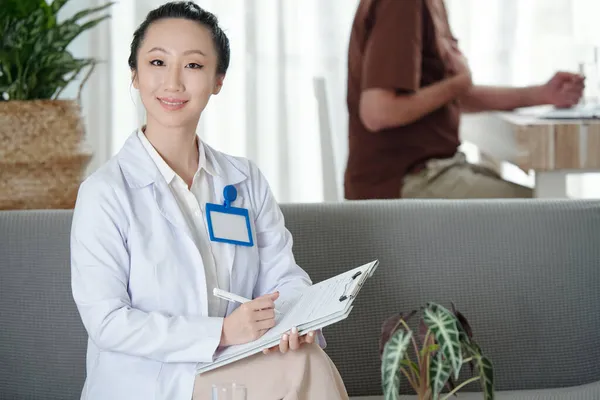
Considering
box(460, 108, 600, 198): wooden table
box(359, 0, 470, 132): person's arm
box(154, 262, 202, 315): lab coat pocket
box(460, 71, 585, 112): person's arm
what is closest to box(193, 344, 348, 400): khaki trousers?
box(154, 262, 202, 315): lab coat pocket

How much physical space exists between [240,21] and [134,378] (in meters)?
2.62

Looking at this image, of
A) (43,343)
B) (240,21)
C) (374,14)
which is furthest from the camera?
(240,21)

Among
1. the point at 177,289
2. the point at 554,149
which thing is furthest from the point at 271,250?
the point at 554,149

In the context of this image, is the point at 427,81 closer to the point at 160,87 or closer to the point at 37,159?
the point at 37,159

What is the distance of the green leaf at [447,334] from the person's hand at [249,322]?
0.47 m

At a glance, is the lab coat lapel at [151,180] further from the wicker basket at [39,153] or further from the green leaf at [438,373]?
the wicker basket at [39,153]

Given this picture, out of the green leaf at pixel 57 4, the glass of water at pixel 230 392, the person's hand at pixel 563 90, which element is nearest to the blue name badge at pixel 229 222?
the glass of water at pixel 230 392

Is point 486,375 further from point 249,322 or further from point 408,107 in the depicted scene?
point 408,107

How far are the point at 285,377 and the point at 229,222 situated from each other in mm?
318

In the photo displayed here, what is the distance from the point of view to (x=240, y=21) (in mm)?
3971

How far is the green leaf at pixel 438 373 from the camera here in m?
1.07

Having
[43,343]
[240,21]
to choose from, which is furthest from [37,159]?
[240,21]

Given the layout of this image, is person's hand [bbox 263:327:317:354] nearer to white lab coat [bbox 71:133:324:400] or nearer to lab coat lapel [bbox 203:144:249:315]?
white lab coat [bbox 71:133:324:400]

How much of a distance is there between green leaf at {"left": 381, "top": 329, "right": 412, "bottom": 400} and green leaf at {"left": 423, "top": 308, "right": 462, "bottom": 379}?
30 millimetres
